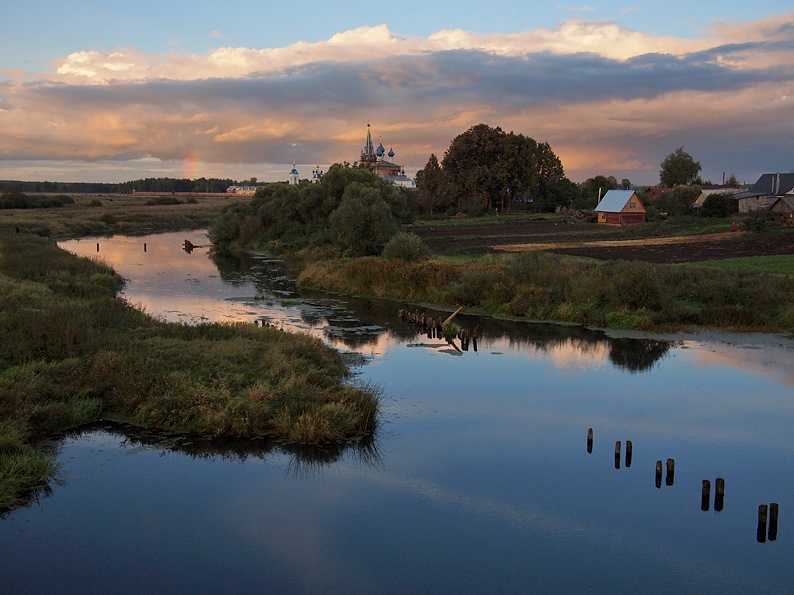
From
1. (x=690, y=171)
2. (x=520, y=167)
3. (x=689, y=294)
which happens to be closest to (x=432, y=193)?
(x=520, y=167)

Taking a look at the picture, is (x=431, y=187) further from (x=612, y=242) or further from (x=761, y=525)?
(x=761, y=525)

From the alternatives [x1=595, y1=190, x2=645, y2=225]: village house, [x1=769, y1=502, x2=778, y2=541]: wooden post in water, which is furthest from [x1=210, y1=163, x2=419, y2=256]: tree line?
[x1=769, y1=502, x2=778, y2=541]: wooden post in water

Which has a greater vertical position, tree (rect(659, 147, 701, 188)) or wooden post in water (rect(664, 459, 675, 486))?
tree (rect(659, 147, 701, 188))

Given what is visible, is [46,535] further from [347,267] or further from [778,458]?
[347,267]

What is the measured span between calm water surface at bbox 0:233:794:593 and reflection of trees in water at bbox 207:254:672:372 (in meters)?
2.86

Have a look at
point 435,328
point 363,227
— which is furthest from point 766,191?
point 435,328

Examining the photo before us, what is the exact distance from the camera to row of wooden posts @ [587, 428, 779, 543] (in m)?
13.5

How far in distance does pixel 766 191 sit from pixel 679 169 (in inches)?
2760

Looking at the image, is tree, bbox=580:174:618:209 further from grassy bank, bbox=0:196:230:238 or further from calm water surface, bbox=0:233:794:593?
calm water surface, bbox=0:233:794:593

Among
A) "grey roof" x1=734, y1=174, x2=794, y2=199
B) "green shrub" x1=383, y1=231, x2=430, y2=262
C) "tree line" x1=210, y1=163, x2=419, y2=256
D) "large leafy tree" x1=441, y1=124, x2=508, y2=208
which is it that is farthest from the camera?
"large leafy tree" x1=441, y1=124, x2=508, y2=208

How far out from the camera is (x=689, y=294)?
33781 mm

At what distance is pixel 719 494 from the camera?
14.7 metres

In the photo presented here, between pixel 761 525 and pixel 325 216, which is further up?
pixel 325 216

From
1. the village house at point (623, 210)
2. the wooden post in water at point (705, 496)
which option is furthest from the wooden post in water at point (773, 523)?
the village house at point (623, 210)
